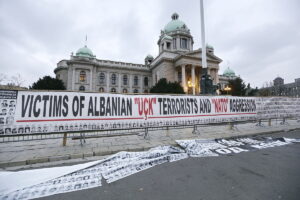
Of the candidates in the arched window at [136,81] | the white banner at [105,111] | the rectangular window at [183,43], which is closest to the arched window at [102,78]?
the arched window at [136,81]

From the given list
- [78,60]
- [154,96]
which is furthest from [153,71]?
[154,96]

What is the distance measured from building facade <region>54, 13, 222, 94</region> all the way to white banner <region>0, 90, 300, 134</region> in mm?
27004

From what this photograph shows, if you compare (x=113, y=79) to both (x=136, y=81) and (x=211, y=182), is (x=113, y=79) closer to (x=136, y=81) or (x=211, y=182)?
(x=136, y=81)

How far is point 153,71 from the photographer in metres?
42.7

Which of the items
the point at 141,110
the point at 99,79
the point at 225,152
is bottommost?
the point at 225,152

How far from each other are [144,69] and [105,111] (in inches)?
1601

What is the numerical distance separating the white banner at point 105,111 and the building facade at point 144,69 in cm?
2700

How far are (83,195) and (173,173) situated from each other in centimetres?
169

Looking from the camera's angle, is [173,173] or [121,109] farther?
A: [121,109]

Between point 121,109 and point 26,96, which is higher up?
point 26,96

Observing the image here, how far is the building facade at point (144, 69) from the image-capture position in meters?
35.6

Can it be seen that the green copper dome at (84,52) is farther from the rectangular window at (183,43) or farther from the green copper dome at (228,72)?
the green copper dome at (228,72)

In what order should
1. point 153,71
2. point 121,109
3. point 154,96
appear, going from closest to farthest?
point 121,109 → point 154,96 → point 153,71

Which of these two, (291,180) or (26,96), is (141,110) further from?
(291,180)
